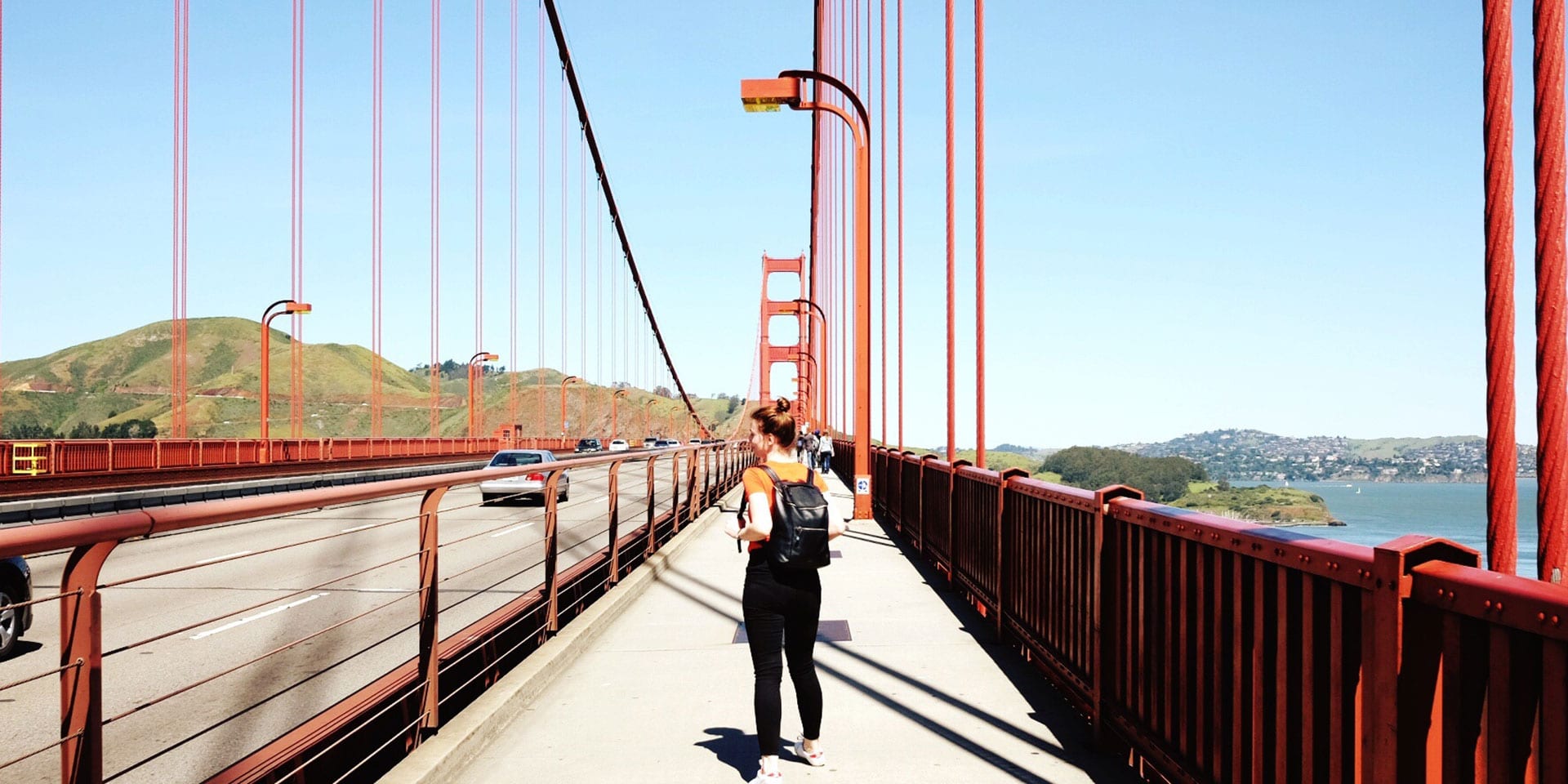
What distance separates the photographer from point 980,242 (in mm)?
12742

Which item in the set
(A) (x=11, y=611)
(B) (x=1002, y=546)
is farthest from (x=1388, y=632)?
(A) (x=11, y=611)

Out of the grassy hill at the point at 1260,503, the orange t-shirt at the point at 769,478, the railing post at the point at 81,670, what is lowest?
the grassy hill at the point at 1260,503

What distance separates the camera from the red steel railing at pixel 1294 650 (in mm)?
2266

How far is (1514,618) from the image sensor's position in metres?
2.23

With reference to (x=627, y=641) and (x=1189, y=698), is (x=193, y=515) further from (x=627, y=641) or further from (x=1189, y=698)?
(x=627, y=641)

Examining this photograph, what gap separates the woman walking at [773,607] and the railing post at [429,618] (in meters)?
1.28

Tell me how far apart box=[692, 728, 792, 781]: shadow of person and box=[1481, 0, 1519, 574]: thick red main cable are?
2.89m

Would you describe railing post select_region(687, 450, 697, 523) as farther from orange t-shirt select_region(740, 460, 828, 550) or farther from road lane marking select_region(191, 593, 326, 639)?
orange t-shirt select_region(740, 460, 828, 550)

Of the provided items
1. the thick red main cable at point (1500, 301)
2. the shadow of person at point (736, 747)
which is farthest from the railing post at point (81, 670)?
the thick red main cable at point (1500, 301)

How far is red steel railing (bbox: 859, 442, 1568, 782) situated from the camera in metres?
2.27

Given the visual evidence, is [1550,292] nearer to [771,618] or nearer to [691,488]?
[771,618]

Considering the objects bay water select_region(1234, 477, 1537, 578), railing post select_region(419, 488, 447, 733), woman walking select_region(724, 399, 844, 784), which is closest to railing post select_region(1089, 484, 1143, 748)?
woman walking select_region(724, 399, 844, 784)

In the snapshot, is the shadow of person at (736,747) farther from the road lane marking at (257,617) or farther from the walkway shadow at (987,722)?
the road lane marking at (257,617)

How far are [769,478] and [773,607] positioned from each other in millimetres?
523
